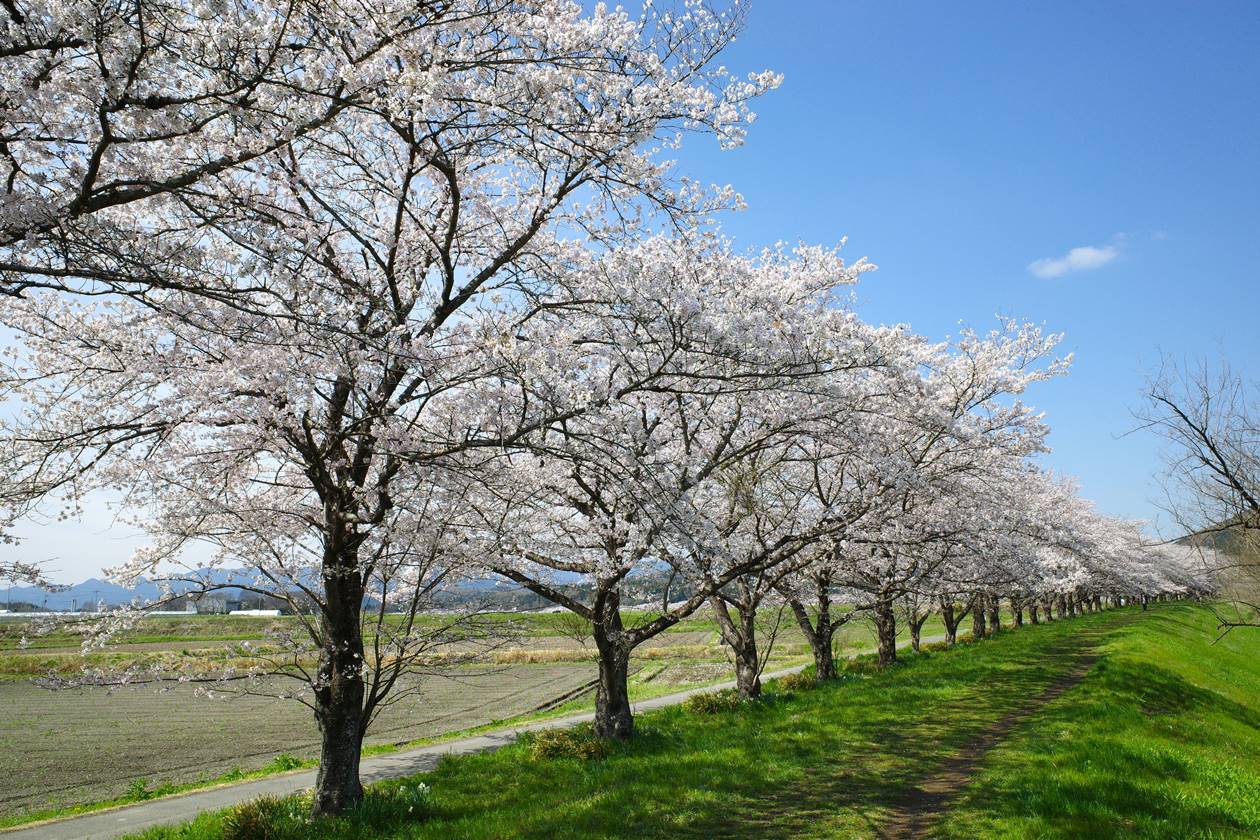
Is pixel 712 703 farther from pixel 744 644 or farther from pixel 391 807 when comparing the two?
pixel 391 807

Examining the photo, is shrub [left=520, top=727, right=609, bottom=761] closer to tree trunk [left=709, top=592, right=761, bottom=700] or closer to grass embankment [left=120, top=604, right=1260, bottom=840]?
grass embankment [left=120, top=604, right=1260, bottom=840]

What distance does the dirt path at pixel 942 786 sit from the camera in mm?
7371

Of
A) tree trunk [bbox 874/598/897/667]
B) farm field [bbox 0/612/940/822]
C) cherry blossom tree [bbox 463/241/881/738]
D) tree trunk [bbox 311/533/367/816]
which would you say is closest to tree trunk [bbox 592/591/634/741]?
cherry blossom tree [bbox 463/241/881/738]

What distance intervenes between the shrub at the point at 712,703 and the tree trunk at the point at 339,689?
894cm

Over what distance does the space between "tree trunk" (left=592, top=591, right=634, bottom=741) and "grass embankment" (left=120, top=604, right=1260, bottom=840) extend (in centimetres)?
51

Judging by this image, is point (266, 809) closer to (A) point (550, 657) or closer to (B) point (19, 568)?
(B) point (19, 568)

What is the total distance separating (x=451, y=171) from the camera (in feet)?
24.2

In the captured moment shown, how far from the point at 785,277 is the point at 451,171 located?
908cm

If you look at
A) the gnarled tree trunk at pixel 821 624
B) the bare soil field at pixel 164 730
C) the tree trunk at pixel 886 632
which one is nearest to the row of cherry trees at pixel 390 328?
the bare soil field at pixel 164 730

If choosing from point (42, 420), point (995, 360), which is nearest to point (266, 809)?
point (42, 420)

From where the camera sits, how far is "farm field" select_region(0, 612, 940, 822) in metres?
15.4

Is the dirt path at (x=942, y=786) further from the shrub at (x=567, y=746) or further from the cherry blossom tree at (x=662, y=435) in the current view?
the shrub at (x=567, y=746)

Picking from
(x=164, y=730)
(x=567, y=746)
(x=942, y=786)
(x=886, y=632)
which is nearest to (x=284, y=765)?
(x=567, y=746)

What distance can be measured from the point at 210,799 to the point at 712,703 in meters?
9.76
